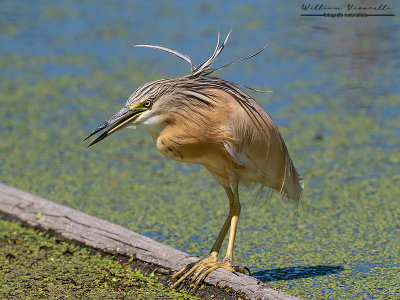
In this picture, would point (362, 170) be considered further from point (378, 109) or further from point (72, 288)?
point (72, 288)

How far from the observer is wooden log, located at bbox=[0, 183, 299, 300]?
353cm

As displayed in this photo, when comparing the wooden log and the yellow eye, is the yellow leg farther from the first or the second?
the yellow eye

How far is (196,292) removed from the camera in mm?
3695

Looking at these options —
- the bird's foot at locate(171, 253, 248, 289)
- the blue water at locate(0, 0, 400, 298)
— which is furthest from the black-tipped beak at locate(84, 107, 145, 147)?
the blue water at locate(0, 0, 400, 298)

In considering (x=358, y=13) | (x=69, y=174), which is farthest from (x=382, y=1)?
(x=69, y=174)

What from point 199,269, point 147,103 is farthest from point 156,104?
point 199,269

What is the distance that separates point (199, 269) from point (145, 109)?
2.56ft

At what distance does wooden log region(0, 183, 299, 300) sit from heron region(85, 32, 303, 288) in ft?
0.35

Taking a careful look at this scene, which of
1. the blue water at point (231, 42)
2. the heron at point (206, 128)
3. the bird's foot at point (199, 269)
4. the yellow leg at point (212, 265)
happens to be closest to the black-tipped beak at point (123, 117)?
the heron at point (206, 128)

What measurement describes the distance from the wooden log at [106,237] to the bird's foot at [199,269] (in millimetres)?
26

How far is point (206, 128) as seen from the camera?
3.69 meters

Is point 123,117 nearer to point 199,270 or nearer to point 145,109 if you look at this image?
point 145,109

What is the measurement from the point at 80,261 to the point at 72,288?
36 centimetres

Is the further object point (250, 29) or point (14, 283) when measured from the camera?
point (250, 29)
